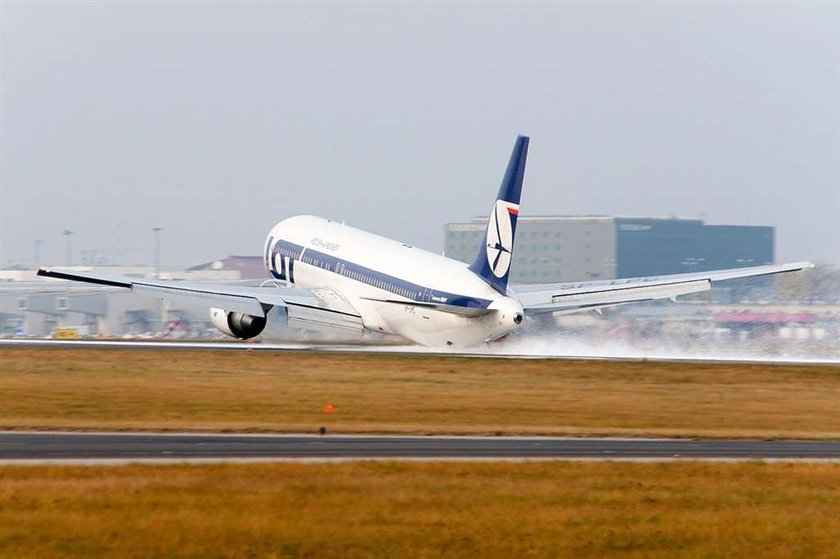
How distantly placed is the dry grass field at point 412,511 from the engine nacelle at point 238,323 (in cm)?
4294

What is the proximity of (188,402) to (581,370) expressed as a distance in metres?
19.0

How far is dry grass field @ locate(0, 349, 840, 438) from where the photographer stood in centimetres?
3894

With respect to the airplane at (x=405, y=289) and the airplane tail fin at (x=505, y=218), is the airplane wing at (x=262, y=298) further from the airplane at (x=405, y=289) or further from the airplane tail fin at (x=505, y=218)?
the airplane tail fin at (x=505, y=218)

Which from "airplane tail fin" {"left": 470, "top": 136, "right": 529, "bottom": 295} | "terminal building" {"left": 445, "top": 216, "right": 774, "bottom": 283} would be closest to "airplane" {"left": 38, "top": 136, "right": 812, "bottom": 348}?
"airplane tail fin" {"left": 470, "top": 136, "right": 529, "bottom": 295}

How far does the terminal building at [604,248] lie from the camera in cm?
15200

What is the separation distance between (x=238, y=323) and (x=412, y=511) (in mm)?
48296

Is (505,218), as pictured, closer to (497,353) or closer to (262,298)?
(497,353)

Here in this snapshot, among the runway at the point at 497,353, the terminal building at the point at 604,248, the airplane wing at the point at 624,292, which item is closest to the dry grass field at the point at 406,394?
the runway at the point at 497,353

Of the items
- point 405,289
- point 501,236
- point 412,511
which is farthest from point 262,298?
point 412,511

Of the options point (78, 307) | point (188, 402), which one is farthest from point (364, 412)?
point (78, 307)

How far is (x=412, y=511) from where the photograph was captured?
23.4m

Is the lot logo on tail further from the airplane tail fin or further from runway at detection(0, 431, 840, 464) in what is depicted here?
runway at detection(0, 431, 840, 464)

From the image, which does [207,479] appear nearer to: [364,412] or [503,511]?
[503,511]

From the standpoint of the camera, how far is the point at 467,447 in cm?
3275
